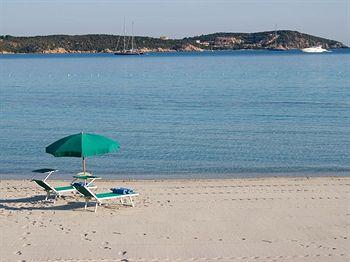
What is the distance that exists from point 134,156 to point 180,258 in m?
13.0

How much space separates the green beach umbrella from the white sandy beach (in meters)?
1.17

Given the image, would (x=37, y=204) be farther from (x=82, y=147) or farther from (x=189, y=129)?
(x=189, y=129)

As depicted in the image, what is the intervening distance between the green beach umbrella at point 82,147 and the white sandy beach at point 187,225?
3.85 feet

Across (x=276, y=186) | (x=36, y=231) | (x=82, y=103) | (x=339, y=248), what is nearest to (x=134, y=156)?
(x=276, y=186)

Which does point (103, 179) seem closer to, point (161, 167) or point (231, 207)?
point (161, 167)

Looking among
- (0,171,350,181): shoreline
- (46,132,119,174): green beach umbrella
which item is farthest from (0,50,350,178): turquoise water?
(46,132,119,174): green beach umbrella

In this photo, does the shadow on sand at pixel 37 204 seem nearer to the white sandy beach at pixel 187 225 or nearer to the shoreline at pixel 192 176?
the white sandy beach at pixel 187 225

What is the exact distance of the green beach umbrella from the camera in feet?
47.2

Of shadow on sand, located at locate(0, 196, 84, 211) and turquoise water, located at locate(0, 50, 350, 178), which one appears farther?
turquoise water, located at locate(0, 50, 350, 178)

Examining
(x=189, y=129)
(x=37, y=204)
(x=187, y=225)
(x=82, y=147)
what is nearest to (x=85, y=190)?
(x=82, y=147)

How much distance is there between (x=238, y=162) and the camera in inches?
885

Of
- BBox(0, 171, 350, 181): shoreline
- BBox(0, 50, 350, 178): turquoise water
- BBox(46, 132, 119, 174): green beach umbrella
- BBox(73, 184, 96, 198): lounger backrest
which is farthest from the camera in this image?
BBox(0, 50, 350, 178): turquoise water

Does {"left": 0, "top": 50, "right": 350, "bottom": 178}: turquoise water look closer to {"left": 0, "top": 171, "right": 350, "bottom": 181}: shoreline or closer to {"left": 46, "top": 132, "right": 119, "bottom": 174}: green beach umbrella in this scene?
{"left": 0, "top": 171, "right": 350, "bottom": 181}: shoreline

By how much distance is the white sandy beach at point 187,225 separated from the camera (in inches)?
443
